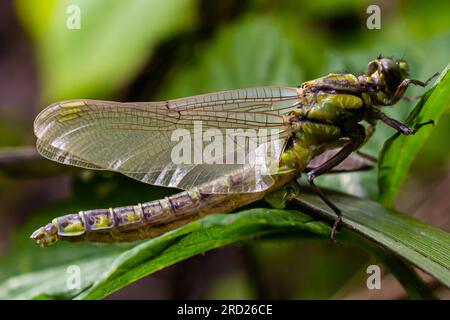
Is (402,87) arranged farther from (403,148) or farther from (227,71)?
(227,71)

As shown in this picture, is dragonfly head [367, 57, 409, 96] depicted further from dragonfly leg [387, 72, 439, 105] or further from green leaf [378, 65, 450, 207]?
green leaf [378, 65, 450, 207]

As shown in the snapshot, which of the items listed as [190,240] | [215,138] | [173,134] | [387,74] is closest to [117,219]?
[173,134]

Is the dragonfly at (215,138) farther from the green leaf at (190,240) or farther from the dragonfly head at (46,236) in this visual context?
the green leaf at (190,240)

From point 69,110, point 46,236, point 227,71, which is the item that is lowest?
point 46,236

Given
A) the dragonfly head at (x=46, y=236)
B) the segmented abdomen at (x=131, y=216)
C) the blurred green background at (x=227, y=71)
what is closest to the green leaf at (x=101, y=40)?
the blurred green background at (x=227, y=71)

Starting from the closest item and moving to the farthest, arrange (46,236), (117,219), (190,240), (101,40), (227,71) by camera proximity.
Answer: (190,240)
(46,236)
(117,219)
(101,40)
(227,71)

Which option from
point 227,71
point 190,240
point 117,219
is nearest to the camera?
point 190,240

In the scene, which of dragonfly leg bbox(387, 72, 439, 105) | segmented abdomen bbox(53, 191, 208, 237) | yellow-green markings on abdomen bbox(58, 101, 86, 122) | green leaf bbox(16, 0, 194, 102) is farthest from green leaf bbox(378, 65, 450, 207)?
green leaf bbox(16, 0, 194, 102)
